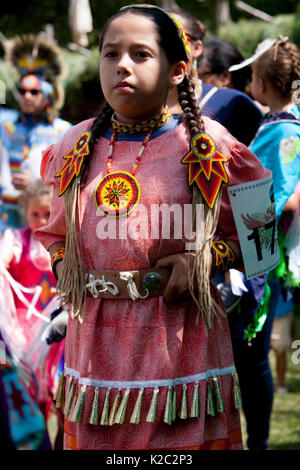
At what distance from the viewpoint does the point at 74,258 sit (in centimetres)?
218

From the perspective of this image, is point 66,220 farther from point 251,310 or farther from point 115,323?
point 251,310

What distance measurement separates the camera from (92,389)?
212 cm

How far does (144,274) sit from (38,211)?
185 cm

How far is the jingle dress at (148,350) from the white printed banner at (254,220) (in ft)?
0.17

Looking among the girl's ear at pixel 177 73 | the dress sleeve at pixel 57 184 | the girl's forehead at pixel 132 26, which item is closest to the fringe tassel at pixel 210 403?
the dress sleeve at pixel 57 184

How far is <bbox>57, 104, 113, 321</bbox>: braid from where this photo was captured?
7.09 feet

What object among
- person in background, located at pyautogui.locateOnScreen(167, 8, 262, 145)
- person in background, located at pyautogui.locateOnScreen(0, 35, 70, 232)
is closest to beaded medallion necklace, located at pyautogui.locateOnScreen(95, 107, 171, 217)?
person in background, located at pyautogui.locateOnScreen(167, 8, 262, 145)

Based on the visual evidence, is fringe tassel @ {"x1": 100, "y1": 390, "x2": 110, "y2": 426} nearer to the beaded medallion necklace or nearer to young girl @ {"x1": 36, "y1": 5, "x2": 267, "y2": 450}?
young girl @ {"x1": 36, "y1": 5, "x2": 267, "y2": 450}

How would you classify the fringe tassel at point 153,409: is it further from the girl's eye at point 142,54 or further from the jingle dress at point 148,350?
the girl's eye at point 142,54

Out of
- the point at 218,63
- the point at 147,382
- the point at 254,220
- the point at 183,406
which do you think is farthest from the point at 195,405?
the point at 218,63

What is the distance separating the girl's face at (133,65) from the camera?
210 cm

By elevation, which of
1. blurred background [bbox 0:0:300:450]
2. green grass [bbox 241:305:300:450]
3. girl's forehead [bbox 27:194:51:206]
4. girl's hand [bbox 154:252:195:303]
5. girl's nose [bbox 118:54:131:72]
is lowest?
green grass [bbox 241:305:300:450]

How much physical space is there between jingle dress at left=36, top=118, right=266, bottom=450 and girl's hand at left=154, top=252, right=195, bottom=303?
4 centimetres

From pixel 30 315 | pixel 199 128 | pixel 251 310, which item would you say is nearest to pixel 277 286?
pixel 251 310
